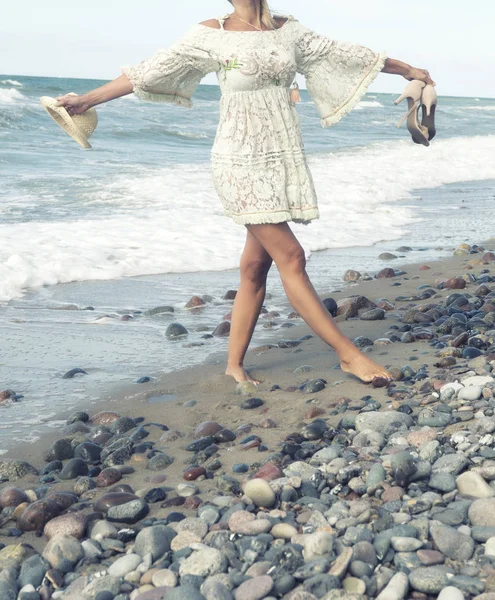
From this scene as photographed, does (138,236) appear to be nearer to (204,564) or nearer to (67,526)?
(67,526)

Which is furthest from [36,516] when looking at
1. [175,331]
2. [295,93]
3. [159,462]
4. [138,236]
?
[138,236]

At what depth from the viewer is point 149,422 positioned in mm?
4047

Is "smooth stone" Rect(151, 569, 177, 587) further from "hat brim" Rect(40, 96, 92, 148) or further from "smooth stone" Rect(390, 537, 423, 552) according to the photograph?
"hat brim" Rect(40, 96, 92, 148)

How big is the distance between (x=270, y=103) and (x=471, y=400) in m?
1.59

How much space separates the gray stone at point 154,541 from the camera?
2.62 metres

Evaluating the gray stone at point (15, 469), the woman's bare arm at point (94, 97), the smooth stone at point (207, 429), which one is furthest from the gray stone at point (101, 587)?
the woman's bare arm at point (94, 97)

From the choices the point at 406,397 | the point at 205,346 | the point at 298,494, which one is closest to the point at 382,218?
the point at 205,346

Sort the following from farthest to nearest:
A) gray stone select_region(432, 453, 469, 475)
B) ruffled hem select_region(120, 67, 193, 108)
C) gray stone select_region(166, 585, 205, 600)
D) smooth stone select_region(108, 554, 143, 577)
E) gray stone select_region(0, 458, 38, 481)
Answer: ruffled hem select_region(120, 67, 193, 108) → gray stone select_region(0, 458, 38, 481) → gray stone select_region(432, 453, 469, 475) → smooth stone select_region(108, 554, 143, 577) → gray stone select_region(166, 585, 205, 600)

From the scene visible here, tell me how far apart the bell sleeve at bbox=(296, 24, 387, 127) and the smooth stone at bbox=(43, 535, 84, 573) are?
2382 mm

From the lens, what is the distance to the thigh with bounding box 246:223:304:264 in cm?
387

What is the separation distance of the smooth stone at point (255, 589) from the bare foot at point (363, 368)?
1.92 meters

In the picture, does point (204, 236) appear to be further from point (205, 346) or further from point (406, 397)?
point (406, 397)

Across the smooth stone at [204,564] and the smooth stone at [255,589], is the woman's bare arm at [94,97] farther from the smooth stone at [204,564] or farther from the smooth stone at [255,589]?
the smooth stone at [255,589]

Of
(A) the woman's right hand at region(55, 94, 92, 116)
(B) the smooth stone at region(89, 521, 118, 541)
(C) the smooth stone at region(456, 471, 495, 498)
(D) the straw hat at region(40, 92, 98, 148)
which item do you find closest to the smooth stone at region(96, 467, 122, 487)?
(B) the smooth stone at region(89, 521, 118, 541)
